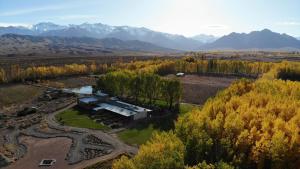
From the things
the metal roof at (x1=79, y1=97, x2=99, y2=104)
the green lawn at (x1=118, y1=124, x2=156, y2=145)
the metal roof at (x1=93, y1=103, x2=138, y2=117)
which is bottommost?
the green lawn at (x1=118, y1=124, x2=156, y2=145)

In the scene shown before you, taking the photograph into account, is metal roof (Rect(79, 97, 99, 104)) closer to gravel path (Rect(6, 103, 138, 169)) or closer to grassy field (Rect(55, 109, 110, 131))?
grassy field (Rect(55, 109, 110, 131))

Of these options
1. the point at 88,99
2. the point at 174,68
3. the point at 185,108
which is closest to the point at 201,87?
the point at 185,108

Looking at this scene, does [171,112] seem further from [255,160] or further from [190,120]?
[255,160]

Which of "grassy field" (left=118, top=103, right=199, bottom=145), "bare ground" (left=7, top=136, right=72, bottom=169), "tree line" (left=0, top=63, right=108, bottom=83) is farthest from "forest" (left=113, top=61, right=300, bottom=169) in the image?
"tree line" (left=0, top=63, right=108, bottom=83)

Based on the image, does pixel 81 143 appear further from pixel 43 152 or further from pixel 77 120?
pixel 77 120

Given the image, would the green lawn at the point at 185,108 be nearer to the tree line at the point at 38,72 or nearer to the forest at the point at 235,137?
the forest at the point at 235,137

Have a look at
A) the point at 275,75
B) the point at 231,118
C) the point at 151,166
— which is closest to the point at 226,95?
the point at 231,118

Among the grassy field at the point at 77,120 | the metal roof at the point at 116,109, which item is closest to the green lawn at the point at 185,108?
the metal roof at the point at 116,109
